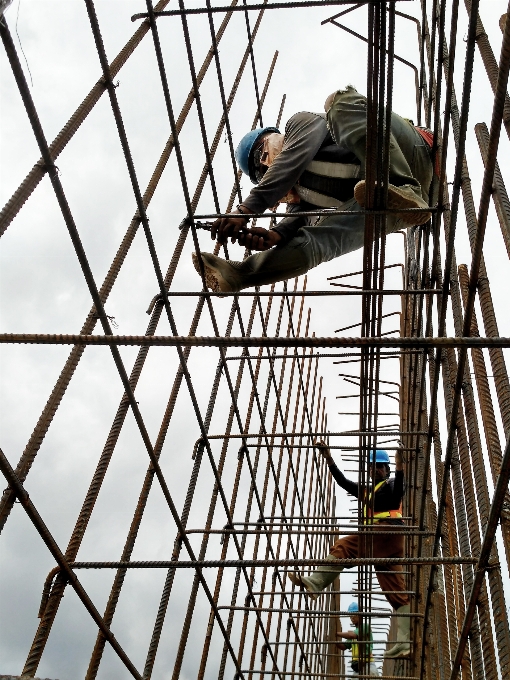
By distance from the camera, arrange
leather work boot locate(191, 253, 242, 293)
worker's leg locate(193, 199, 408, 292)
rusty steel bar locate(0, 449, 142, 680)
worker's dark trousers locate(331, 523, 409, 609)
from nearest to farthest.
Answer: rusty steel bar locate(0, 449, 142, 680)
leather work boot locate(191, 253, 242, 293)
worker's leg locate(193, 199, 408, 292)
worker's dark trousers locate(331, 523, 409, 609)

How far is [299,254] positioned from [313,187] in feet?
1.18

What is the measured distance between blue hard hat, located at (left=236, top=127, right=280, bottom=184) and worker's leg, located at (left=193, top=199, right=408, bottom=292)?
21.5 inches

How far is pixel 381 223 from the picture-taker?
326 centimetres

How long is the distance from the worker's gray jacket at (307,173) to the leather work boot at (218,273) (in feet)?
1.03

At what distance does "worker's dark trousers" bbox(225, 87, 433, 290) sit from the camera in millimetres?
3246

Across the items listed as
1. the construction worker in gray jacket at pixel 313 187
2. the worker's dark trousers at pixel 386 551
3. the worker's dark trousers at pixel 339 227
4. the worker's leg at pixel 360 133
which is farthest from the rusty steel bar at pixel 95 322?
the worker's dark trousers at pixel 386 551

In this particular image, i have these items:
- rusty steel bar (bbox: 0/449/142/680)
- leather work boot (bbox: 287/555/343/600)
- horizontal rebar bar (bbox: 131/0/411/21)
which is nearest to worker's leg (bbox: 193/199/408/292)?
horizontal rebar bar (bbox: 131/0/411/21)

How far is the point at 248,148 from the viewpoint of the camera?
3773 mm

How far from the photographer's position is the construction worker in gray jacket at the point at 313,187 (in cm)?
320

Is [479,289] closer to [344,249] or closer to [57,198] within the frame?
[344,249]

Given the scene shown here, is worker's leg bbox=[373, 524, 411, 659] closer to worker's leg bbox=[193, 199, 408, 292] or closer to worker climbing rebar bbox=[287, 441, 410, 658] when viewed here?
worker climbing rebar bbox=[287, 441, 410, 658]

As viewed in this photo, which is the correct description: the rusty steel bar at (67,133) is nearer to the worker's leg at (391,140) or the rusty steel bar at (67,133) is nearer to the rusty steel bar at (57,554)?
the rusty steel bar at (57,554)

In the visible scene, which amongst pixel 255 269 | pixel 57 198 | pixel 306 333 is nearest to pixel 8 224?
pixel 57 198

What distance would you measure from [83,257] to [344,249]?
1.87 m
